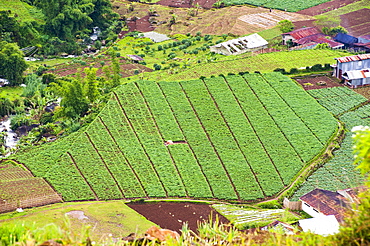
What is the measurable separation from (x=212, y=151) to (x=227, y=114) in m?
6.13

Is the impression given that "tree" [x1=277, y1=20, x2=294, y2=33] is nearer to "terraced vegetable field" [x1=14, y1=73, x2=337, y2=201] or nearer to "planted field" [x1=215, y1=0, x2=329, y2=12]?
"planted field" [x1=215, y1=0, x2=329, y2=12]

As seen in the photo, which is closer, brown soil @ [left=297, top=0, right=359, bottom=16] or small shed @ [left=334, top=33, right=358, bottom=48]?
small shed @ [left=334, top=33, right=358, bottom=48]

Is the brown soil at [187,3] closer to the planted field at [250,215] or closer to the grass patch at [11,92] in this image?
the grass patch at [11,92]

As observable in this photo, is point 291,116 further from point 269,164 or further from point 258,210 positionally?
point 258,210

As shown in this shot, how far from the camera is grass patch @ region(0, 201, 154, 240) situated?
123 ft

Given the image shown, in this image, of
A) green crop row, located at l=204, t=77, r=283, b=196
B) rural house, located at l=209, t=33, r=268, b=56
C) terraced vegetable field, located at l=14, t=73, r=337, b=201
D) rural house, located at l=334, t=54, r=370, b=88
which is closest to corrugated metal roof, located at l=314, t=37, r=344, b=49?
rural house, located at l=209, t=33, r=268, b=56

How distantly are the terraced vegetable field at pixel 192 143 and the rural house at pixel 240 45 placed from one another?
44.7 ft

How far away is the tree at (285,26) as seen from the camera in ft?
265

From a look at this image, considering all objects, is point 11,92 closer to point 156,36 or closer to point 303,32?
point 156,36

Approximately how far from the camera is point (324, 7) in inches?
3688

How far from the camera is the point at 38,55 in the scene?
77.6m

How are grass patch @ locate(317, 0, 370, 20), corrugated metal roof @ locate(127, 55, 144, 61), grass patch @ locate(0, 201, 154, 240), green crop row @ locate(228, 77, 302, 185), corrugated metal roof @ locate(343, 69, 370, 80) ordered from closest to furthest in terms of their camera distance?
grass patch @ locate(0, 201, 154, 240) → green crop row @ locate(228, 77, 302, 185) → corrugated metal roof @ locate(343, 69, 370, 80) → corrugated metal roof @ locate(127, 55, 144, 61) → grass patch @ locate(317, 0, 370, 20)

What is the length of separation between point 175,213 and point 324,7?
64988 mm

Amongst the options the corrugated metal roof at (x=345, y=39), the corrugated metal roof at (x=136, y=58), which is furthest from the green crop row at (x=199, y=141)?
the corrugated metal roof at (x=345, y=39)
